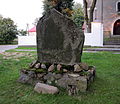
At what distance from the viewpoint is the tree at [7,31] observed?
22.4 meters

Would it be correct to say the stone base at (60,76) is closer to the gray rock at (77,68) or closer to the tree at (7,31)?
the gray rock at (77,68)

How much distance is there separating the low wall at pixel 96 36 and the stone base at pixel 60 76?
9910 mm

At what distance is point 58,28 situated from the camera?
12.8 ft

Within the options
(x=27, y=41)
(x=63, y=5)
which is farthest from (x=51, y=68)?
(x=63, y=5)

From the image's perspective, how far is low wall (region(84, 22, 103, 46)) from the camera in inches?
522

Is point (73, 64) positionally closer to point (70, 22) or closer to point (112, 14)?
point (70, 22)

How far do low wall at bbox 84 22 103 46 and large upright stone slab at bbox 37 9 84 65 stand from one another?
9.85 m

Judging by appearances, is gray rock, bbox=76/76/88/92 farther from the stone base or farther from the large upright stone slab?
the large upright stone slab

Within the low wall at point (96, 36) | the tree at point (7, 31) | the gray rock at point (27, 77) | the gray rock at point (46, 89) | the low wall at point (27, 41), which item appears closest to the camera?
the gray rock at point (46, 89)

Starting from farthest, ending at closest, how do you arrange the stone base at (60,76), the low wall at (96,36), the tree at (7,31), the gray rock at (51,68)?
the tree at (7,31)
the low wall at (96,36)
the gray rock at (51,68)
the stone base at (60,76)

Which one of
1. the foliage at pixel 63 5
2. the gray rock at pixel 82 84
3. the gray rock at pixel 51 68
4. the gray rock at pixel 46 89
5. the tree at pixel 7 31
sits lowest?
the gray rock at pixel 46 89

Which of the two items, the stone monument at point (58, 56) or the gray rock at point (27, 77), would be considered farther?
the gray rock at point (27, 77)

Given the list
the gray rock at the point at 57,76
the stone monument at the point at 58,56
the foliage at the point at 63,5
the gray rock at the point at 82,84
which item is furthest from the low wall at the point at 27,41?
the gray rock at the point at 82,84

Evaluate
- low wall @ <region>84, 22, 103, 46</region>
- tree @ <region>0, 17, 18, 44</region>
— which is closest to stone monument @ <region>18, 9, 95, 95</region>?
low wall @ <region>84, 22, 103, 46</region>
